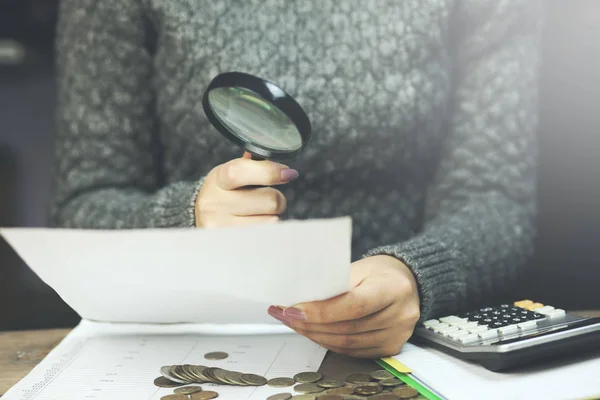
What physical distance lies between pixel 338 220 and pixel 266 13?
0.57 m

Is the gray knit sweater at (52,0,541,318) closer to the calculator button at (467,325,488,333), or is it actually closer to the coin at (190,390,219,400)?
the calculator button at (467,325,488,333)

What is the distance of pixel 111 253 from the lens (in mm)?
566

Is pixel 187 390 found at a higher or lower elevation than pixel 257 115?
lower

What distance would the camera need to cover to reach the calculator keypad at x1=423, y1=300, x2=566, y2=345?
0.62 metres

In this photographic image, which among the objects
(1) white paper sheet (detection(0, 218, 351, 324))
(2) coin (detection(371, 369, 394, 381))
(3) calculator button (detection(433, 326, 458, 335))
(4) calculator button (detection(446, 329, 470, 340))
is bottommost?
(2) coin (detection(371, 369, 394, 381))

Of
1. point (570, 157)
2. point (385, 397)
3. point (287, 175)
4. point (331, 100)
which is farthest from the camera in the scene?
point (570, 157)

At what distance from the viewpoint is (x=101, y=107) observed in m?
1.01

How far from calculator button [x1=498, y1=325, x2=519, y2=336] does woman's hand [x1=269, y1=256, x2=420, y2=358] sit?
9cm

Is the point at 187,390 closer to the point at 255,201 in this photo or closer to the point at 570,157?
the point at 255,201

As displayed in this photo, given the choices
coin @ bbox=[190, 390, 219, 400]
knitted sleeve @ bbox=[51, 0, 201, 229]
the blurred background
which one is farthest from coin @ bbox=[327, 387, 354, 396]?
the blurred background

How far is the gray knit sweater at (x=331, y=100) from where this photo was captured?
982 millimetres

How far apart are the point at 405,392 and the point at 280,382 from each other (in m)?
0.12

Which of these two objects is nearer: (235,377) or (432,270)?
(235,377)

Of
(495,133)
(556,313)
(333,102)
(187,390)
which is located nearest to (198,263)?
(187,390)
